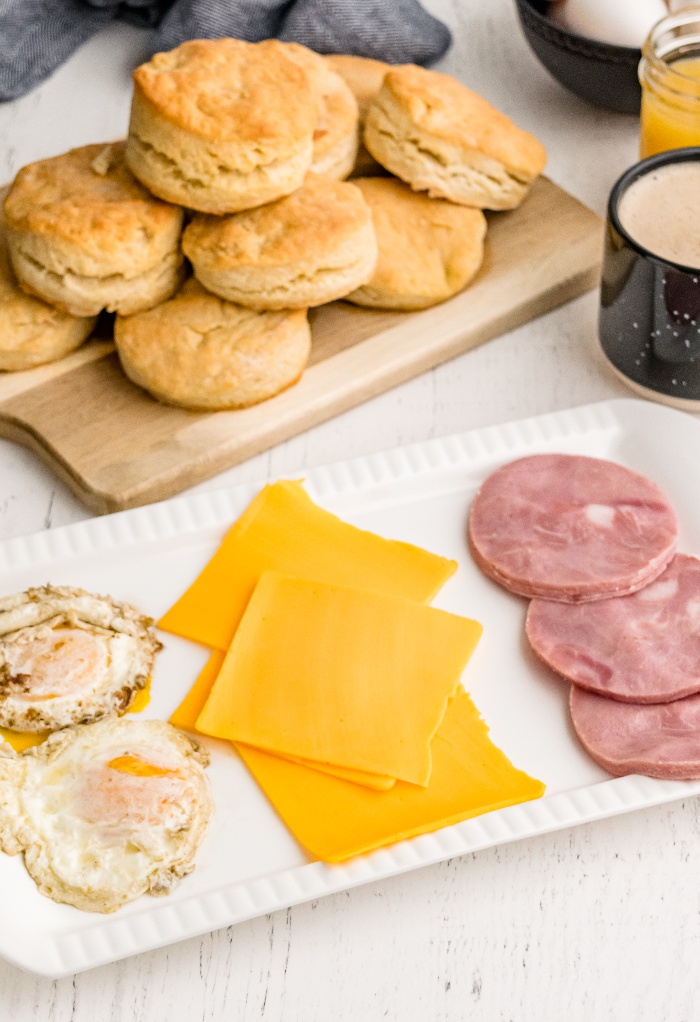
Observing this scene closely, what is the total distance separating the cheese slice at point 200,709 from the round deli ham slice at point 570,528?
16.9 inches

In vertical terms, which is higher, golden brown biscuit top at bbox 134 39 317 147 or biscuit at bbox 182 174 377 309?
golden brown biscuit top at bbox 134 39 317 147

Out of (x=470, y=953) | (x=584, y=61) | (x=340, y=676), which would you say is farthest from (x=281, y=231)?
(x=470, y=953)

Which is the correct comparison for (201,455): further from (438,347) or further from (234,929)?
(234,929)

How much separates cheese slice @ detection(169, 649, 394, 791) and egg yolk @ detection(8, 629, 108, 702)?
14cm

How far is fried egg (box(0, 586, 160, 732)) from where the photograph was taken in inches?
66.6

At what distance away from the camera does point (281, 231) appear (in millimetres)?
2127

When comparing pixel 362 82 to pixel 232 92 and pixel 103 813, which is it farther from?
pixel 103 813

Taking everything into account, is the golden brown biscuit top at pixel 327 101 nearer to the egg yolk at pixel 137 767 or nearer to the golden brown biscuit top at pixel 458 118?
the golden brown biscuit top at pixel 458 118

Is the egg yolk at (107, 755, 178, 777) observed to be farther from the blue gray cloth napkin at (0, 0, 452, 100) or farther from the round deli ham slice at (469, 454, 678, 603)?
the blue gray cloth napkin at (0, 0, 452, 100)

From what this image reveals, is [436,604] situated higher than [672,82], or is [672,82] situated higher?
[672,82]

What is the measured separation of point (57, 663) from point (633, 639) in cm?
86

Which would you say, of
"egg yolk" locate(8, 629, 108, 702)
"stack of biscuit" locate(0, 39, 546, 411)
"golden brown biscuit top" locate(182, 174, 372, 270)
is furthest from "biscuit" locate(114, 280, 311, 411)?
"egg yolk" locate(8, 629, 108, 702)

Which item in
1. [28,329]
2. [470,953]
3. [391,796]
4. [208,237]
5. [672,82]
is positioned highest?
[672,82]

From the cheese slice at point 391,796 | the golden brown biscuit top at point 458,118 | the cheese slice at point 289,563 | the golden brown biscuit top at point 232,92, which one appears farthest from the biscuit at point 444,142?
A: the cheese slice at point 391,796
